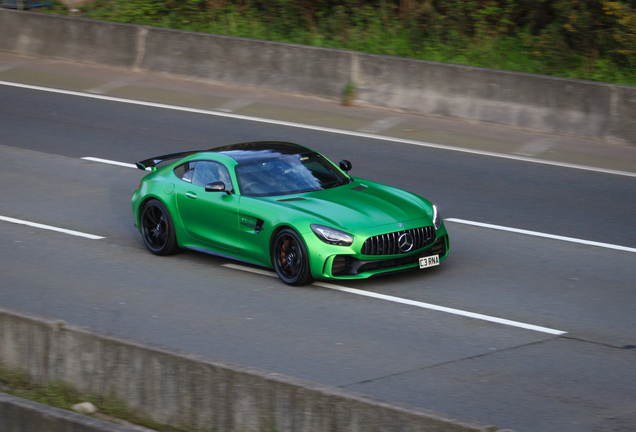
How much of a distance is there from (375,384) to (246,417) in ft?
6.15

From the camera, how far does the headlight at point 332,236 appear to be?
9.70 metres

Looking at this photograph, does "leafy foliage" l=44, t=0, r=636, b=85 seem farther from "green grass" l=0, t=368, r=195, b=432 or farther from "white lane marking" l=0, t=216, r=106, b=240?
"green grass" l=0, t=368, r=195, b=432

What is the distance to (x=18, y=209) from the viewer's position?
43.3 feet

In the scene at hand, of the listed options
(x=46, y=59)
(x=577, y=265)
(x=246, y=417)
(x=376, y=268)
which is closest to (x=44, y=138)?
(x=46, y=59)

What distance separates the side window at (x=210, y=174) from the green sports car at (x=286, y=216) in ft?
0.05

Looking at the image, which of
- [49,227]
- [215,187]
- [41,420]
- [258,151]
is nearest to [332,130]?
[258,151]

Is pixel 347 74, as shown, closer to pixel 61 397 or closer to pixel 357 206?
pixel 357 206

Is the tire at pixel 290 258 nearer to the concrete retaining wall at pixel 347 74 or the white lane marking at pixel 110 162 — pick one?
the white lane marking at pixel 110 162

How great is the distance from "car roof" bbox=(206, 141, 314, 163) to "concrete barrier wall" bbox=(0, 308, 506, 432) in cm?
452

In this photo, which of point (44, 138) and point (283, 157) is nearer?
point (283, 157)

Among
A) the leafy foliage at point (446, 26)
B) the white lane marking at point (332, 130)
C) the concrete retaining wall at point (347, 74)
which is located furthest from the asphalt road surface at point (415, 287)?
the leafy foliage at point (446, 26)

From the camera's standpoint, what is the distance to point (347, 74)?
18547mm

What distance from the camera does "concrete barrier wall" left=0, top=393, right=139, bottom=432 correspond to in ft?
18.5

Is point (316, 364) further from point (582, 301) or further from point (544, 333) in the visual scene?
point (582, 301)
